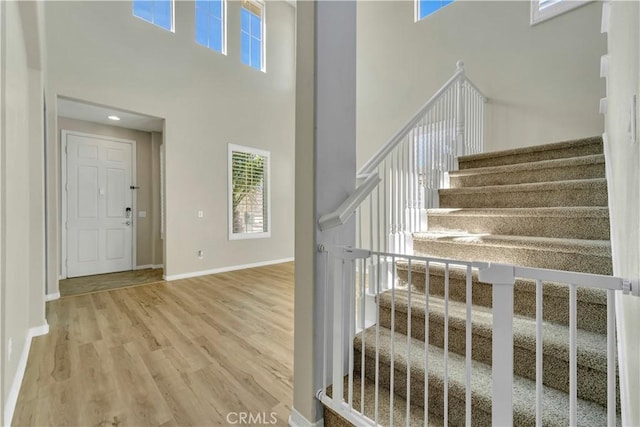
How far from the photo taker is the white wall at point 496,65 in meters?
2.98

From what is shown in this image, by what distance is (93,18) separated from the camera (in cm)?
366

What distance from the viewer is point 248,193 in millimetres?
5414

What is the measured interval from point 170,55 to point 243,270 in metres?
3.64

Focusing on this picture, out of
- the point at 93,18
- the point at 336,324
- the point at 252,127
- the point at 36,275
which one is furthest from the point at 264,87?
the point at 336,324

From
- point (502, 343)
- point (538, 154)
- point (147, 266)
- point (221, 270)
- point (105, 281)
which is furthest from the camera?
point (147, 266)

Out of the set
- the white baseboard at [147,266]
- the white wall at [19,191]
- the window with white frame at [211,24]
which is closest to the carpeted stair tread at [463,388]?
the white wall at [19,191]

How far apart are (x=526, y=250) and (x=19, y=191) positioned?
3.20 m

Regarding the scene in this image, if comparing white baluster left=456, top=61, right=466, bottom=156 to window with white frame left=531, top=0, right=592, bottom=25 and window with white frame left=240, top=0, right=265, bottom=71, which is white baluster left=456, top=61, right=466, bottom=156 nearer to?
window with white frame left=531, top=0, right=592, bottom=25

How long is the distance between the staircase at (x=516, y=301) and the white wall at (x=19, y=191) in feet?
5.69

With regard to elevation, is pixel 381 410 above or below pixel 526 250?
below

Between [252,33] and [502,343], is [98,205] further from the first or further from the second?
[502,343]

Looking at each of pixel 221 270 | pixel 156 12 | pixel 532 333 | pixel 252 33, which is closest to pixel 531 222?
pixel 532 333

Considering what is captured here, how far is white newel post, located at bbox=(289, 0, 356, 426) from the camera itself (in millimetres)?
1393

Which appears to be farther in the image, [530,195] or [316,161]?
[530,195]
